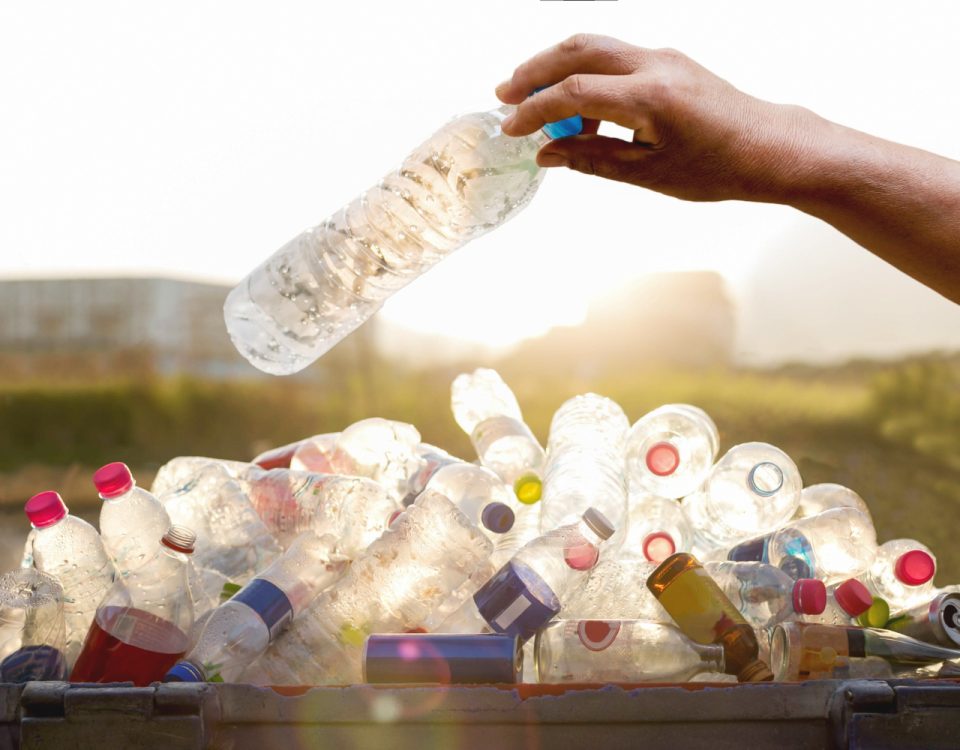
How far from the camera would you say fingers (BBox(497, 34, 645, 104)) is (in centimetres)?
115

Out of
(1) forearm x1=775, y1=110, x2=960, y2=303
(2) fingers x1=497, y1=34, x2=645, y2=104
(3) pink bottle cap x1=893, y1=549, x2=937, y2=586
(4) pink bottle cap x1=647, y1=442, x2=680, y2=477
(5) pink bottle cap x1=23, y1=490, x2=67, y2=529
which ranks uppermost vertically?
(2) fingers x1=497, y1=34, x2=645, y2=104

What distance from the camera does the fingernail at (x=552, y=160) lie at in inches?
49.0

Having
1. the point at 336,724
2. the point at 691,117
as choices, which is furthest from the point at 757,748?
the point at 691,117

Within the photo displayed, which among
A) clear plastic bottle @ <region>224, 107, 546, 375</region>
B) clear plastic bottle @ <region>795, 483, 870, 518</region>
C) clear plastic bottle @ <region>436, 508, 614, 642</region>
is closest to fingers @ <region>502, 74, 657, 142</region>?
clear plastic bottle @ <region>436, 508, 614, 642</region>

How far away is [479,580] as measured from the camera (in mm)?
1455

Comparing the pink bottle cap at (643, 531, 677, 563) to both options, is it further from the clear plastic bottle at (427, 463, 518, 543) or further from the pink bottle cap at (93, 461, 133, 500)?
the pink bottle cap at (93, 461, 133, 500)

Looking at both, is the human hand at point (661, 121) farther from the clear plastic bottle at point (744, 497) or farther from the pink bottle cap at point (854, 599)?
the clear plastic bottle at point (744, 497)

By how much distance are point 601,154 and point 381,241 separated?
93 cm

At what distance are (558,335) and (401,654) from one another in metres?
6.62

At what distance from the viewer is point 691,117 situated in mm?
1141

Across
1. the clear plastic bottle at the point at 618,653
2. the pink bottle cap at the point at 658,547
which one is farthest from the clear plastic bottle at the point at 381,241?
the clear plastic bottle at the point at 618,653

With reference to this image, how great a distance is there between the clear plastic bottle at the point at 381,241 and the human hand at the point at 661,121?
1.94 feet

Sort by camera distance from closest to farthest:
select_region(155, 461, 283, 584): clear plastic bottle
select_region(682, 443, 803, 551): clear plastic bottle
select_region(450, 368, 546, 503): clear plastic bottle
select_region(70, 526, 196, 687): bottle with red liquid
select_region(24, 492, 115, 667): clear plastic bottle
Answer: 1. select_region(70, 526, 196, 687): bottle with red liquid
2. select_region(24, 492, 115, 667): clear plastic bottle
3. select_region(155, 461, 283, 584): clear plastic bottle
4. select_region(682, 443, 803, 551): clear plastic bottle
5. select_region(450, 368, 546, 503): clear plastic bottle

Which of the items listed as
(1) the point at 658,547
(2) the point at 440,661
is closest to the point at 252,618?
(2) the point at 440,661
